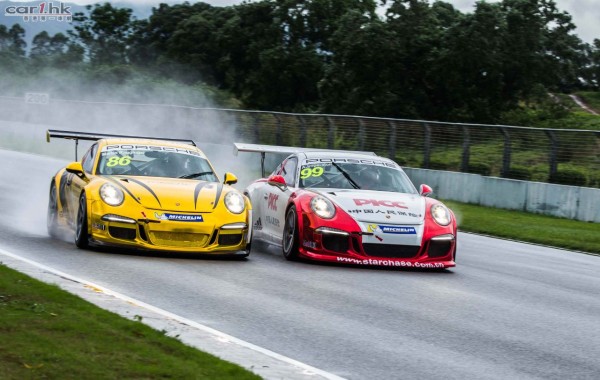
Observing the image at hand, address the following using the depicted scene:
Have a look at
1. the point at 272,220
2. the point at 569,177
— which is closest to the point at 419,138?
the point at 569,177

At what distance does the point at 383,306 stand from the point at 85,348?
3.73m

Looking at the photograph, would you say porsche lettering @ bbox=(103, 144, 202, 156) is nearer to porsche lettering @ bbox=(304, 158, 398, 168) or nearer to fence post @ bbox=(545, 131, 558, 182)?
porsche lettering @ bbox=(304, 158, 398, 168)

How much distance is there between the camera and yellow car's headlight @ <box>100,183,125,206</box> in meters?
11.9

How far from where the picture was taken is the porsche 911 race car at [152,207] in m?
11.8

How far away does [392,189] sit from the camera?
43.6 feet

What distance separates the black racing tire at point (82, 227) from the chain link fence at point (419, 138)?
11666 millimetres

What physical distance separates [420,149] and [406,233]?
551 inches

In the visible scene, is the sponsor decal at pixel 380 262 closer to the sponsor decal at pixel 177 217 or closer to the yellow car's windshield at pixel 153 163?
the sponsor decal at pixel 177 217

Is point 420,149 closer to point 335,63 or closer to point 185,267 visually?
point 185,267

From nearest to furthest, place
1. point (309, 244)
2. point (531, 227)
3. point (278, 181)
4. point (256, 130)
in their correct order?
point (309, 244) → point (278, 181) → point (531, 227) → point (256, 130)

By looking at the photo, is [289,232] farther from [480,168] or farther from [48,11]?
[48,11]

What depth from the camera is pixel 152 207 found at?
38.8ft

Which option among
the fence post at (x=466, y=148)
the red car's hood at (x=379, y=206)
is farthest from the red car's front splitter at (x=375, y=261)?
the fence post at (x=466, y=148)

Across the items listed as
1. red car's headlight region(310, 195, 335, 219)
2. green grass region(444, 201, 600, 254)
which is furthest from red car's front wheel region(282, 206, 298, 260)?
green grass region(444, 201, 600, 254)
